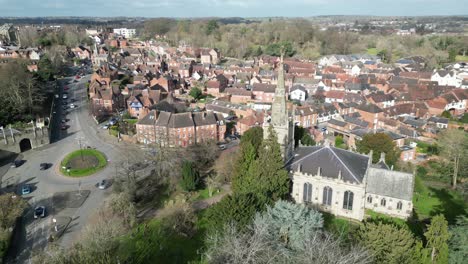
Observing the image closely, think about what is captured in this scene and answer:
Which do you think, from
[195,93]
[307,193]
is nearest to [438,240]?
[307,193]

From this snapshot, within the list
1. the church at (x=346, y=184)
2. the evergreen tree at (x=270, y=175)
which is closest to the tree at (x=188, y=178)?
the evergreen tree at (x=270, y=175)

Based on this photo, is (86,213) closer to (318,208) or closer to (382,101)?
(318,208)

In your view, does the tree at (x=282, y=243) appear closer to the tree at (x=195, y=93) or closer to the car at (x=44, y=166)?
the car at (x=44, y=166)

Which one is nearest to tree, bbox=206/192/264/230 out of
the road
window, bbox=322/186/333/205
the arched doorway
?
window, bbox=322/186/333/205

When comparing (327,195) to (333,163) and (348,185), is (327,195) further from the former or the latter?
(333,163)

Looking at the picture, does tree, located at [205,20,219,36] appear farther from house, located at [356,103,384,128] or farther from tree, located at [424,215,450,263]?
tree, located at [424,215,450,263]

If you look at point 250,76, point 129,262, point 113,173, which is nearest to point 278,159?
point 129,262
